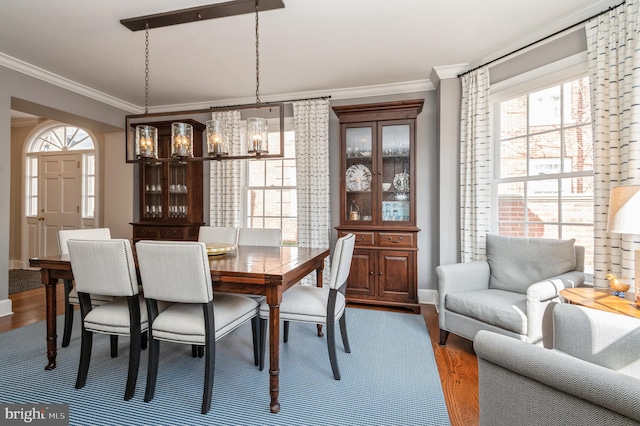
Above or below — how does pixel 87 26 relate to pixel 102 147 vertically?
above

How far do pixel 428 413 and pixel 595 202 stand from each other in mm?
1866

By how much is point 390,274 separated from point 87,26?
12.0ft

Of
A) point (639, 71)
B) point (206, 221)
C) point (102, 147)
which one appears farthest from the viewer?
point (102, 147)

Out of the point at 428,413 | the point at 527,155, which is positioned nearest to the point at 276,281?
the point at 428,413

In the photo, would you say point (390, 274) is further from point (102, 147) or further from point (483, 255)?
point (102, 147)

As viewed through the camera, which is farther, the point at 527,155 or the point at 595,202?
the point at 527,155

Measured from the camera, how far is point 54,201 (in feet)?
18.8

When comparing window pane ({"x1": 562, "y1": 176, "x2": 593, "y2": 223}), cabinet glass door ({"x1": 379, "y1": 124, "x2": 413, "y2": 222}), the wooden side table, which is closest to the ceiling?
cabinet glass door ({"x1": 379, "y1": 124, "x2": 413, "y2": 222})

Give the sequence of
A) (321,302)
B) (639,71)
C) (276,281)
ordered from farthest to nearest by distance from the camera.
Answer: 1. (321,302)
2. (639,71)
3. (276,281)

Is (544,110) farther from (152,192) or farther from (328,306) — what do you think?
(152,192)

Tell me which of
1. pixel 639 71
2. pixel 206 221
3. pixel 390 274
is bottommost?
pixel 390 274

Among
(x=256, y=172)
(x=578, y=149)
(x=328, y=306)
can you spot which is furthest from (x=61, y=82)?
(x=578, y=149)

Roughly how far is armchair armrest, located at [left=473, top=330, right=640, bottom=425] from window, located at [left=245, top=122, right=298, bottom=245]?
3.44 metres

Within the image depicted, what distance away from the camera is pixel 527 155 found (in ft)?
10.1
